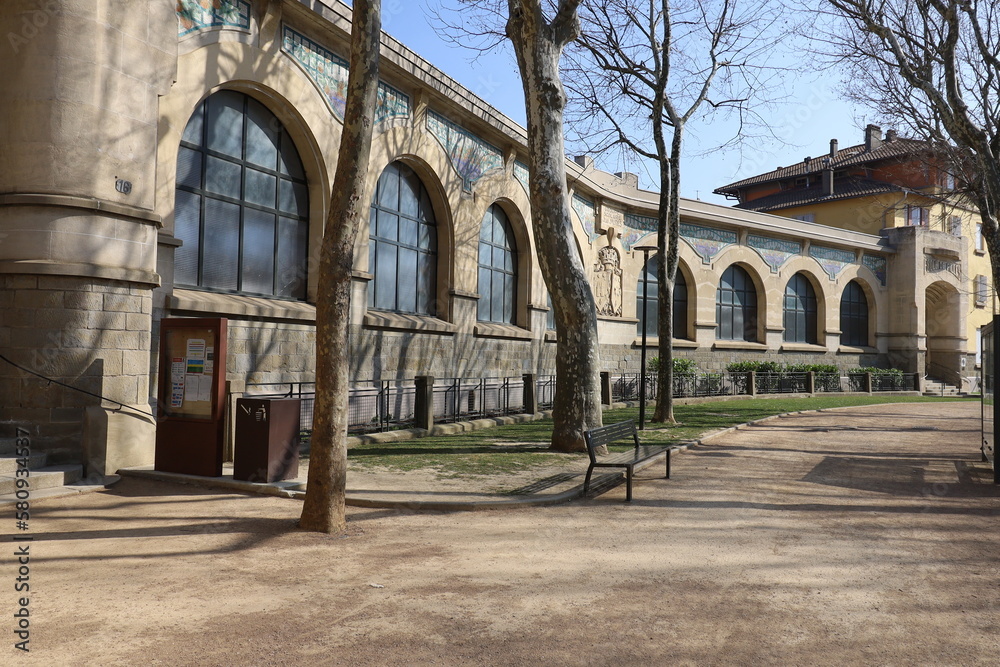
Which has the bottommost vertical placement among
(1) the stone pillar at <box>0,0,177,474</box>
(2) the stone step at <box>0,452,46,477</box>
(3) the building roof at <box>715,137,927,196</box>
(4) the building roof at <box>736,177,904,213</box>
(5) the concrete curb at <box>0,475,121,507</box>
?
(5) the concrete curb at <box>0,475,121,507</box>

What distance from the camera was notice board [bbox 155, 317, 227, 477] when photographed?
8672 mm

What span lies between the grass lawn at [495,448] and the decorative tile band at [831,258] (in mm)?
18139

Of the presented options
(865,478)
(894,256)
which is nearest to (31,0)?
(865,478)

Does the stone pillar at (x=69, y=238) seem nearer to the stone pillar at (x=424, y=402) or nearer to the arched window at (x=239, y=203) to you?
the arched window at (x=239, y=203)

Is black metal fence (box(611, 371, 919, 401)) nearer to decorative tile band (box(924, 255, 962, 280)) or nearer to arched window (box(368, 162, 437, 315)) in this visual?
decorative tile band (box(924, 255, 962, 280))

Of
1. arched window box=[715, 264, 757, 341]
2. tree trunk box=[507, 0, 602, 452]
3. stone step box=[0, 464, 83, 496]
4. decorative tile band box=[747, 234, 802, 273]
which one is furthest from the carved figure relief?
stone step box=[0, 464, 83, 496]

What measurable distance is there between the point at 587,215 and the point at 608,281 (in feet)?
8.47

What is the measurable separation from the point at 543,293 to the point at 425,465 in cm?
1351

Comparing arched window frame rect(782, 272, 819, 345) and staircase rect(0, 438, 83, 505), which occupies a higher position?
arched window frame rect(782, 272, 819, 345)

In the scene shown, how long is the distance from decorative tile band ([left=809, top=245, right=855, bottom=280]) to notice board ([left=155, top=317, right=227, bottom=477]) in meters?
32.1

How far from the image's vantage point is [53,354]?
8.70 meters

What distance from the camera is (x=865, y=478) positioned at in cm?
1030

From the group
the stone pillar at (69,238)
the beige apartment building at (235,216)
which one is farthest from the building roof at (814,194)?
the stone pillar at (69,238)

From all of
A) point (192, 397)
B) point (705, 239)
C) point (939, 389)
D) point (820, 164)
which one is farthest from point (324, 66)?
point (820, 164)
